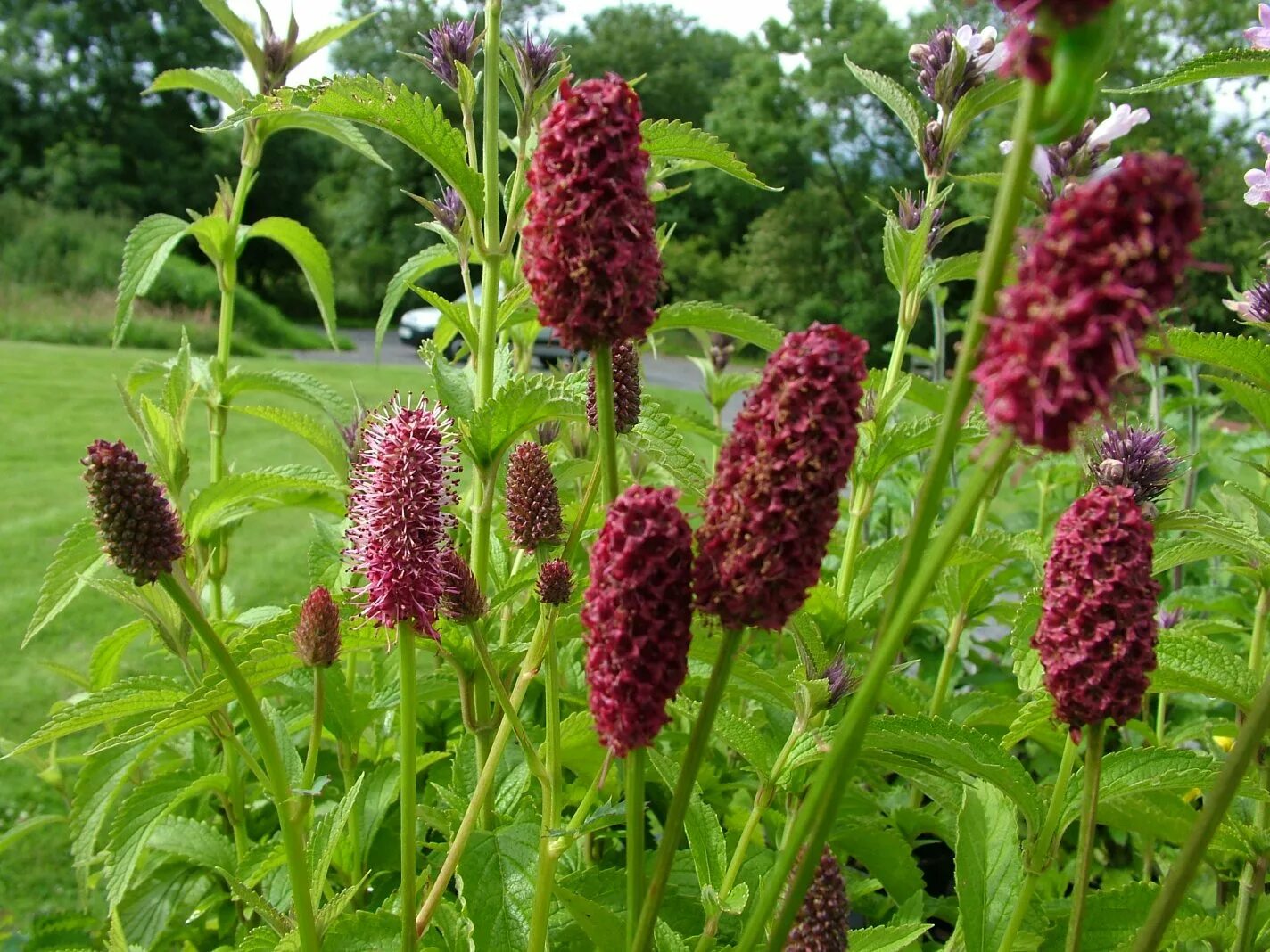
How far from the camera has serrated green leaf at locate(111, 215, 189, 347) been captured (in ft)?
6.27

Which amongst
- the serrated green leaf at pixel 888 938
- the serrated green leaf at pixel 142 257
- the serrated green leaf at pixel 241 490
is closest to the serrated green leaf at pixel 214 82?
the serrated green leaf at pixel 142 257

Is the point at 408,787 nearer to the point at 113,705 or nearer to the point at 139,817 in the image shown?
the point at 113,705

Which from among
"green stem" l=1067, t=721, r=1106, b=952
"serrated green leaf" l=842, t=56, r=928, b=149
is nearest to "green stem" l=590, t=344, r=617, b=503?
"green stem" l=1067, t=721, r=1106, b=952

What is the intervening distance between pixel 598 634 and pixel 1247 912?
4.22 feet

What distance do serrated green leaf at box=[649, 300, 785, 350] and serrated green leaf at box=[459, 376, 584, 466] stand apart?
35cm

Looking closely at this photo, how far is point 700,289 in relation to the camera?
2577 centimetres

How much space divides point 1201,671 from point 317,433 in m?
1.53

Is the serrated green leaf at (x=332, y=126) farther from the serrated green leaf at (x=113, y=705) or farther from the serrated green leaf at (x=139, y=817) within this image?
the serrated green leaf at (x=139, y=817)

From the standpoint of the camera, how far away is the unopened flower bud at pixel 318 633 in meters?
1.15

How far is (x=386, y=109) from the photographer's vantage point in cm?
120

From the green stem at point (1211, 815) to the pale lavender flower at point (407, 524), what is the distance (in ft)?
2.27

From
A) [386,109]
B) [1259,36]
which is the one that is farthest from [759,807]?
[1259,36]

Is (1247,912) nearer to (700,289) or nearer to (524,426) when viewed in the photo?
(524,426)

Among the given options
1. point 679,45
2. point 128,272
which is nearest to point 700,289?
point 679,45
